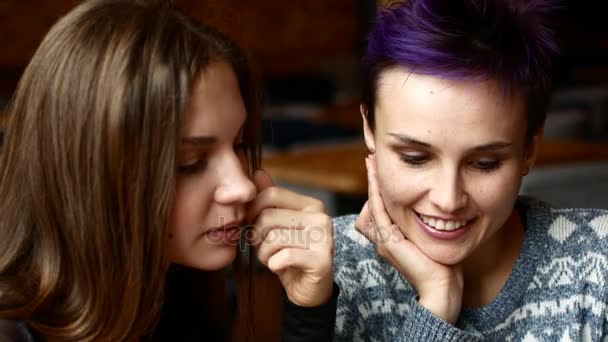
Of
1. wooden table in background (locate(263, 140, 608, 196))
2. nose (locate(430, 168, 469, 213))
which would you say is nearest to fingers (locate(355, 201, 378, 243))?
nose (locate(430, 168, 469, 213))

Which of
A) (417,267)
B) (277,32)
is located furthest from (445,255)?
(277,32)

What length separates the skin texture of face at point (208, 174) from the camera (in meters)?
1.29

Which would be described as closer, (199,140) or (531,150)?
(199,140)

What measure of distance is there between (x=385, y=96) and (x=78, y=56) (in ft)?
1.71

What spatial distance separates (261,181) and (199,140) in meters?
0.32

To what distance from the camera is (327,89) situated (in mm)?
6195

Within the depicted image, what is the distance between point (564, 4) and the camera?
1.56 metres

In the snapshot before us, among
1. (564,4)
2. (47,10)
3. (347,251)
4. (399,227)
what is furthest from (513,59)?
(47,10)

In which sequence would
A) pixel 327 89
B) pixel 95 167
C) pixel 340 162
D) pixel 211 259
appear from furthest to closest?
1. pixel 327 89
2. pixel 340 162
3. pixel 211 259
4. pixel 95 167

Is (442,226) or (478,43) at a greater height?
(478,43)

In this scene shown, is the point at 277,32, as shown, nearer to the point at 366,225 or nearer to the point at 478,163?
the point at 366,225

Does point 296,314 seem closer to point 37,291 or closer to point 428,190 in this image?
point 428,190

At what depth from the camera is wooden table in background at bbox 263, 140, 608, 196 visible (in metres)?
3.05

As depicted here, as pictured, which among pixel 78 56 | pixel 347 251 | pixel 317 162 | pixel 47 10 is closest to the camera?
pixel 78 56
